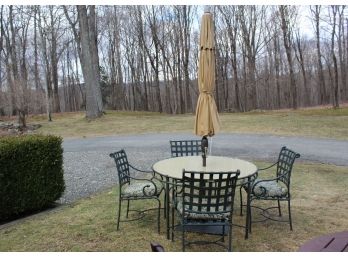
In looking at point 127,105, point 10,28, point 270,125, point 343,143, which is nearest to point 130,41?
point 127,105

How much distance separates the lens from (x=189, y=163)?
496 cm

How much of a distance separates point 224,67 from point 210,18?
31.7 meters

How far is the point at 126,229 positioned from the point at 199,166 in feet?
4.19

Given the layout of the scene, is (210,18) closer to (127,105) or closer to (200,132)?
(200,132)

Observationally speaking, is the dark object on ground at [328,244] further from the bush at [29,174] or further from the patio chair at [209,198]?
the bush at [29,174]

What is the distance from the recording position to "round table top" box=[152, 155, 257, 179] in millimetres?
4375

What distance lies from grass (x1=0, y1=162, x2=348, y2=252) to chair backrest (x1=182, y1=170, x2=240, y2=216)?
0.56 meters

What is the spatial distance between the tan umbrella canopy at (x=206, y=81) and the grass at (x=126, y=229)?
1.40 meters

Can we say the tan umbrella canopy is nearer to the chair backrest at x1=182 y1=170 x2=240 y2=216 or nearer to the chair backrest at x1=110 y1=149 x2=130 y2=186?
the chair backrest at x1=182 y1=170 x2=240 y2=216

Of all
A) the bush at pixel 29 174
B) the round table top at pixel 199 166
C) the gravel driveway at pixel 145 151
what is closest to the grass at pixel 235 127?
the gravel driveway at pixel 145 151

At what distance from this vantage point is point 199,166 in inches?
187

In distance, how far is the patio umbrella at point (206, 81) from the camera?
4762mm

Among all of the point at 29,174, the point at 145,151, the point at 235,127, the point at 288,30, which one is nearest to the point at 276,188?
the point at 29,174

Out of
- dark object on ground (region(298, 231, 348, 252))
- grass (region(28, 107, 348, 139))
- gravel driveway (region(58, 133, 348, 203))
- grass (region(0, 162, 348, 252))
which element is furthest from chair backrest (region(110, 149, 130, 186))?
grass (region(28, 107, 348, 139))
